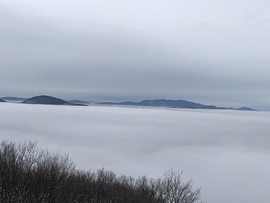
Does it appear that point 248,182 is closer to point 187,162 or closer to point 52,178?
point 187,162

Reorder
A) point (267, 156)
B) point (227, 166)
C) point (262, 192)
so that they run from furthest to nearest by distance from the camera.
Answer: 1. point (267, 156)
2. point (227, 166)
3. point (262, 192)

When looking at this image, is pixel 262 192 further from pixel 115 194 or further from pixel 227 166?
pixel 115 194

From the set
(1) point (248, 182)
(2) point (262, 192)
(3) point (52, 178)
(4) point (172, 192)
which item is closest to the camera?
(3) point (52, 178)

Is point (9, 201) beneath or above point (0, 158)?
beneath

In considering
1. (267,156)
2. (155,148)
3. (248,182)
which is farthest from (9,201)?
(267,156)

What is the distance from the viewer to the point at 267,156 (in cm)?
10212

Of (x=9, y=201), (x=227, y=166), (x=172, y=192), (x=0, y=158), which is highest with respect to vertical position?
(x=0, y=158)

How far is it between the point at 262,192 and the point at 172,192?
35.7 metres

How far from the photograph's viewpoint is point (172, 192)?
95.1ft

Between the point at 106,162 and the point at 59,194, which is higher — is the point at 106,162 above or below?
below

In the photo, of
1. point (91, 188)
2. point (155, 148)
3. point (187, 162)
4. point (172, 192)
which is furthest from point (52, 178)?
point (155, 148)

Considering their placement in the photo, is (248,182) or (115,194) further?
(248,182)

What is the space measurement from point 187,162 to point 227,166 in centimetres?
1039

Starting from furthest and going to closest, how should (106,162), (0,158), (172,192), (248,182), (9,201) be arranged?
(106,162), (248,182), (172,192), (0,158), (9,201)
